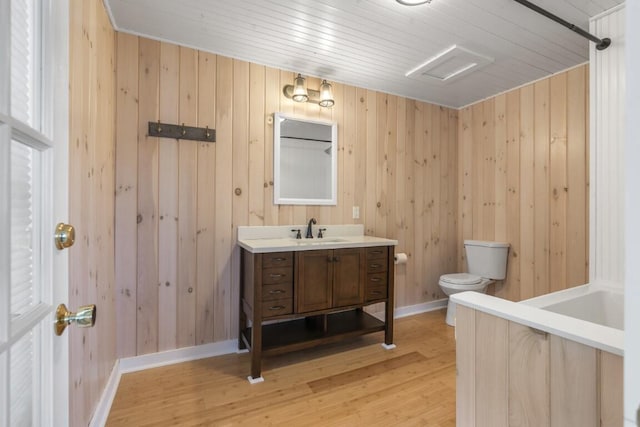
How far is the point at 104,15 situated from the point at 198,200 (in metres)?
1.22

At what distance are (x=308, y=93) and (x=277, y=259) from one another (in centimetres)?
152

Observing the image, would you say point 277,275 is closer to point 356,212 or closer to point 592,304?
point 356,212

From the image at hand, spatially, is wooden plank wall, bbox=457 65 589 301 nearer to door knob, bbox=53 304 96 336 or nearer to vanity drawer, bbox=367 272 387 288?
vanity drawer, bbox=367 272 387 288

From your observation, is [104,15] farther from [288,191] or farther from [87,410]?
[87,410]

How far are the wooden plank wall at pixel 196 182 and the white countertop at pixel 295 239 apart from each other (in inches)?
2.9

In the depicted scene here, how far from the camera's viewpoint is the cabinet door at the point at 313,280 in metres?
2.06

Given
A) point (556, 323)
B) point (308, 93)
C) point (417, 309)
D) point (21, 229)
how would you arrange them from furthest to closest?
point (417, 309), point (308, 93), point (556, 323), point (21, 229)

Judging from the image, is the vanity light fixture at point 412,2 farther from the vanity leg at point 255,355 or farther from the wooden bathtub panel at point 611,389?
the vanity leg at point 255,355

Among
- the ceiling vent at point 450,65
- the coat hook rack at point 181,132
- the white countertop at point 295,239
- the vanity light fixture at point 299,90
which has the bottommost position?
the white countertop at point 295,239

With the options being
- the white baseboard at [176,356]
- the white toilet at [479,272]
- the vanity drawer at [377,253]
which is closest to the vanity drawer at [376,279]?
the vanity drawer at [377,253]

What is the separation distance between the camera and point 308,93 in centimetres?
261

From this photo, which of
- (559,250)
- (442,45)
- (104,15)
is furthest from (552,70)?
(104,15)

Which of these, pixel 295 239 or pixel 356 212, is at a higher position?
pixel 356 212

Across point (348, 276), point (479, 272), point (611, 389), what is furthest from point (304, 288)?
point (479, 272)
